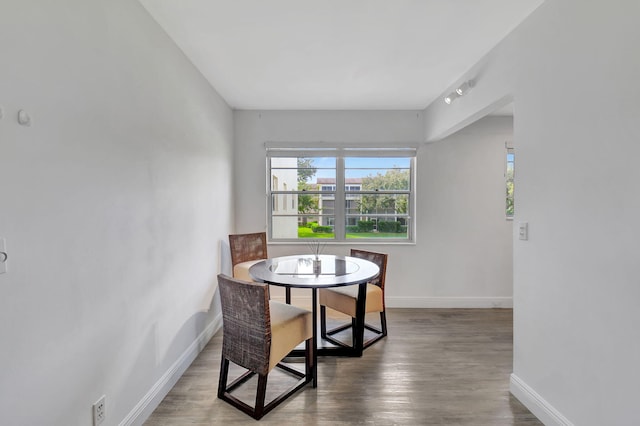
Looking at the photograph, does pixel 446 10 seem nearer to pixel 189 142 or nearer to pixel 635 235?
pixel 635 235

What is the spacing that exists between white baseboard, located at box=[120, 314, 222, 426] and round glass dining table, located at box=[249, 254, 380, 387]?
85 cm

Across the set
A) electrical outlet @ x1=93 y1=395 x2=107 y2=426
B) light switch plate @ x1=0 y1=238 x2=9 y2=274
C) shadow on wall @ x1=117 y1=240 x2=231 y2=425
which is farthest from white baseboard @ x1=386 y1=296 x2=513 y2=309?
light switch plate @ x1=0 y1=238 x2=9 y2=274

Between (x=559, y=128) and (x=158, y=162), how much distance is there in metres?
2.50

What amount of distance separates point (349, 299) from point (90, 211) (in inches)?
78.4

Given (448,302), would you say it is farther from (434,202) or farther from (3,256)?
(3,256)

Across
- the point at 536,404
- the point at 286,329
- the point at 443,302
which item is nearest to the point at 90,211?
the point at 286,329

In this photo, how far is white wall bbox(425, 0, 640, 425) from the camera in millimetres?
1266

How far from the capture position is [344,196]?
3.77m

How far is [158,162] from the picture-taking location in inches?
75.5

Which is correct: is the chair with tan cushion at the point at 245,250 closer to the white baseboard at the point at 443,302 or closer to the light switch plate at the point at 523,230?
the white baseboard at the point at 443,302

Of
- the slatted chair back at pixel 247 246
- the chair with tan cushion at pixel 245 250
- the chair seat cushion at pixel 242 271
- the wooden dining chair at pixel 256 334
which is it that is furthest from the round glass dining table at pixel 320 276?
the slatted chair back at pixel 247 246

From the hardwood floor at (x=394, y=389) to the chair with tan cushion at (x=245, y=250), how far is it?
72cm

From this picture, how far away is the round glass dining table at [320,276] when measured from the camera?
80.4 inches

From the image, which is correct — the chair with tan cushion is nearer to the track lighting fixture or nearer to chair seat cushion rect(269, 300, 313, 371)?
chair seat cushion rect(269, 300, 313, 371)
